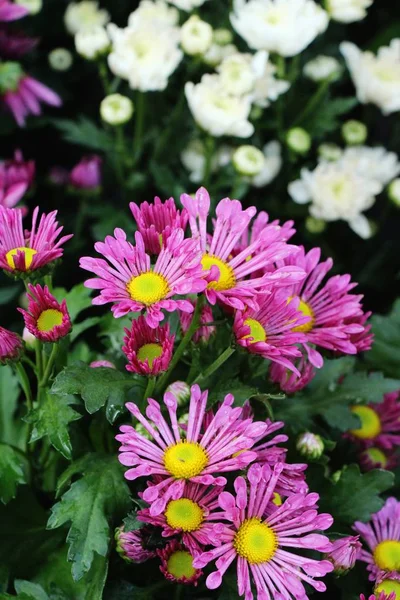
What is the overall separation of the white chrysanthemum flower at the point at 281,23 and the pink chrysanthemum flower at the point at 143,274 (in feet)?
1.94

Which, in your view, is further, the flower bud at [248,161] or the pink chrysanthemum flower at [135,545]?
the flower bud at [248,161]

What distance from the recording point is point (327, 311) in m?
0.75

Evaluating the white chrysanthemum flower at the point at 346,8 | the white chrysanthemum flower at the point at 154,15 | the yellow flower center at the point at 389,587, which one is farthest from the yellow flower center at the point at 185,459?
the white chrysanthemum flower at the point at 346,8

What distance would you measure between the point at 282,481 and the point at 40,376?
24 cm

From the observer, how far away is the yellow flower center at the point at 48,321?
25.4 inches

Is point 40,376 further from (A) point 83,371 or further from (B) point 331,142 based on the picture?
(B) point 331,142

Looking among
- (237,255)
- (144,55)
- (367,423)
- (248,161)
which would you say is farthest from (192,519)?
(144,55)

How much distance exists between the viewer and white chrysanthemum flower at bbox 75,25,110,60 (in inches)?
44.9

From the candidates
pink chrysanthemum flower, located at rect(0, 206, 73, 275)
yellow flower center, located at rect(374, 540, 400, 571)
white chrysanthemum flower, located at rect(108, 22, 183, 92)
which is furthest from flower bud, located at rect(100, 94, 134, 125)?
yellow flower center, located at rect(374, 540, 400, 571)

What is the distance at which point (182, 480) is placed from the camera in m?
0.60

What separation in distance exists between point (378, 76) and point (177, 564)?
0.89 metres

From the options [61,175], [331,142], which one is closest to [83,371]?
[61,175]

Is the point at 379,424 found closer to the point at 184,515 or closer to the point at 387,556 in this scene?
the point at 387,556

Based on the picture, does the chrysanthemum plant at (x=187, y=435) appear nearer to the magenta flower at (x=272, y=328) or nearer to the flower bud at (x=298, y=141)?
the magenta flower at (x=272, y=328)
